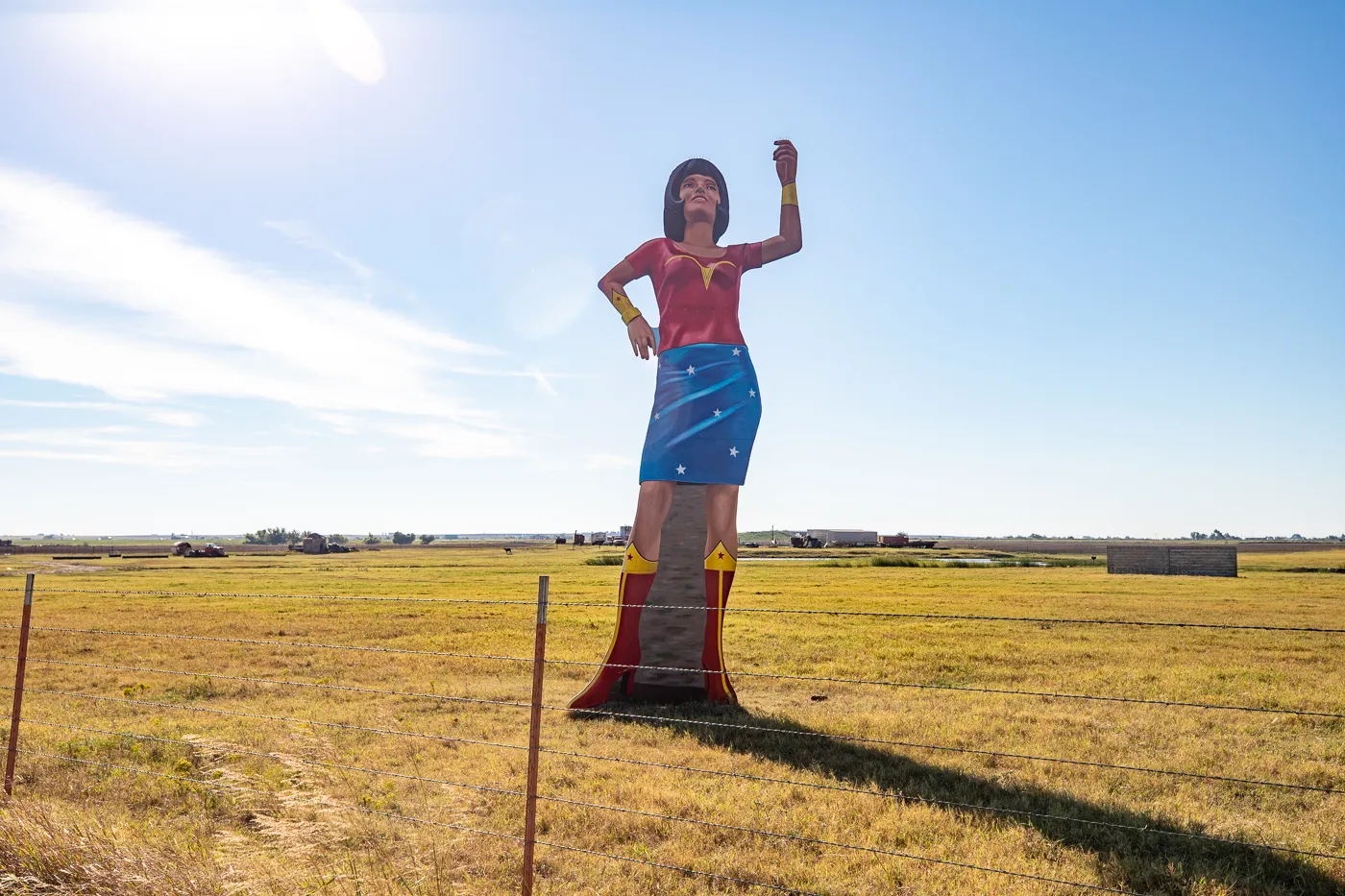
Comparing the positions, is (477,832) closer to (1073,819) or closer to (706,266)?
(1073,819)

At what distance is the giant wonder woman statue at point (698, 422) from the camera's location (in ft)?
37.3

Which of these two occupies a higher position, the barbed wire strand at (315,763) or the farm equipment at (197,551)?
the barbed wire strand at (315,763)

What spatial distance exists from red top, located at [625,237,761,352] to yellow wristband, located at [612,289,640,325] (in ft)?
1.65

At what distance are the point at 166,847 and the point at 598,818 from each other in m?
3.18

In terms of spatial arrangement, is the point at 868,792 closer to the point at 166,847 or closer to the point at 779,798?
the point at 779,798

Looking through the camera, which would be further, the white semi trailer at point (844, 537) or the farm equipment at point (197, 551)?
the white semi trailer at point (844, 537)

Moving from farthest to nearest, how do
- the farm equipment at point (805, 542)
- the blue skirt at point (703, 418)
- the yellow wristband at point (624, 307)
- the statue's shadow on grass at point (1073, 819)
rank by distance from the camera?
the farm equipment at point (805, 542)
the yellow wristband at point (624, 307)
the blue skirt at point (703, 418)
the statue's shadow on grass at point (1073, 819)

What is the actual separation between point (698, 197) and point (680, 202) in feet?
1.14

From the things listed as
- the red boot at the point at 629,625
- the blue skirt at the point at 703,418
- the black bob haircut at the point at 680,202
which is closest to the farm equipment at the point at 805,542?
the black bob haircut at the point at 680,202

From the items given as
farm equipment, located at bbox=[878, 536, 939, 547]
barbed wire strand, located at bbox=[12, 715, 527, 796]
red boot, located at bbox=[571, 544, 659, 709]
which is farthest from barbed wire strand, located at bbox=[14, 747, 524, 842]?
farm equipment, located at bbox=[878, 536, 939, 547]

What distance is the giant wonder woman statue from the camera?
37.3 ft

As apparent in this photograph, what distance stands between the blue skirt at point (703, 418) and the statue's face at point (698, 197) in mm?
2467

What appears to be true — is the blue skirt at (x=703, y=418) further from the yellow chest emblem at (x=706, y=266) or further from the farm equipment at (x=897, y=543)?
the farm equipment at (x=897, y=543)

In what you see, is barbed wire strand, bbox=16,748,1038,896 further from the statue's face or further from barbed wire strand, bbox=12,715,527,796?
the statue's face
